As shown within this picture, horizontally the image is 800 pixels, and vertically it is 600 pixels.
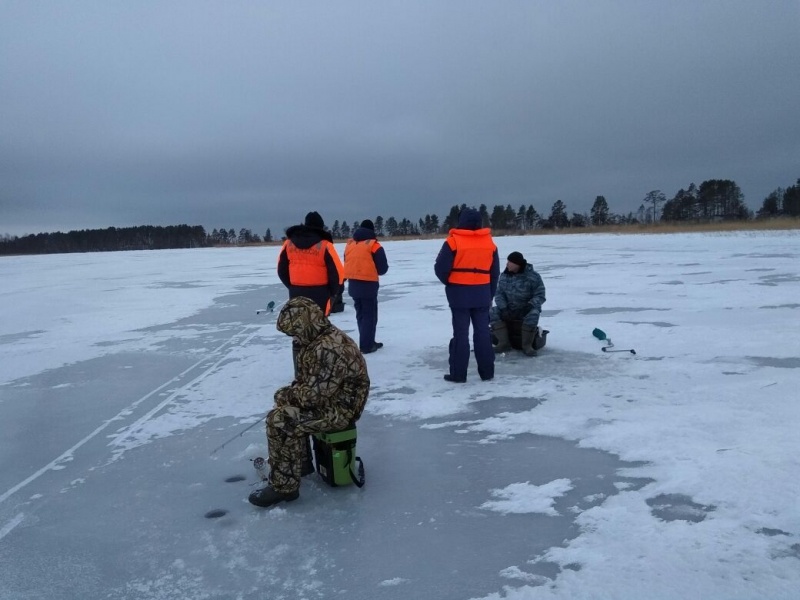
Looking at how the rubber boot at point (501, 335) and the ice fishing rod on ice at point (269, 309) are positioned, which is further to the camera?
the ice fishing rod on ice at point (269, 309)

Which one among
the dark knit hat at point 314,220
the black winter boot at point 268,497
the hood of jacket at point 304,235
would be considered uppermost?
the dark knit hat at point 314,220

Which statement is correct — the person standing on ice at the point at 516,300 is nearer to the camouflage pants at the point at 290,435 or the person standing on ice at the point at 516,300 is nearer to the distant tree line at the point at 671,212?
the camouflage pants at the point at 290,435

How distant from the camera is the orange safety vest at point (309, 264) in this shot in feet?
18.8

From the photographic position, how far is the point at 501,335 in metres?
7.30

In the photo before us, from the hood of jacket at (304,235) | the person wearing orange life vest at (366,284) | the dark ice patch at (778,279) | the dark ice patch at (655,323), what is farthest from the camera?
the dark ice patch at (778,279)

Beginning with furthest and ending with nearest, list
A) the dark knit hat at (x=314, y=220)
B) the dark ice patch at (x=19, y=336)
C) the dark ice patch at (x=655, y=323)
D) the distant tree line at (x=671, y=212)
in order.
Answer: the distant tree line at (x=671, y=212)
the dark ice patch at (x=19, y=336)
the dark ice patch at (x=655, y=323)
the dark knit hat at (x=314, y=220)

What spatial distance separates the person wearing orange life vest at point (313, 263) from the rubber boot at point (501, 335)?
2335mm

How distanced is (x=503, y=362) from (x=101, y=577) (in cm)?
486

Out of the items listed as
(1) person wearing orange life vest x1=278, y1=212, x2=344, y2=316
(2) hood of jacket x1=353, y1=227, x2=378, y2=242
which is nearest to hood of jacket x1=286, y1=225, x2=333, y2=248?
(1) person wearing orange life vest x1=278, y1=212, x2=344, y2=316

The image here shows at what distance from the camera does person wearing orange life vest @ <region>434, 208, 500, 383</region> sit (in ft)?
18.9

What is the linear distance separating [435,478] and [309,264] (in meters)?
2.74

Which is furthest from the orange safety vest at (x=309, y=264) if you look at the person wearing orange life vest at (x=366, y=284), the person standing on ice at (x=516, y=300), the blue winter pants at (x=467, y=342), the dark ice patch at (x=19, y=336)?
the dark ice patch at (x=19, y=336)

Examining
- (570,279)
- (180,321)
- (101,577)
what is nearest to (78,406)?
(101,577)

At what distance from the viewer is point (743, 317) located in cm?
889
